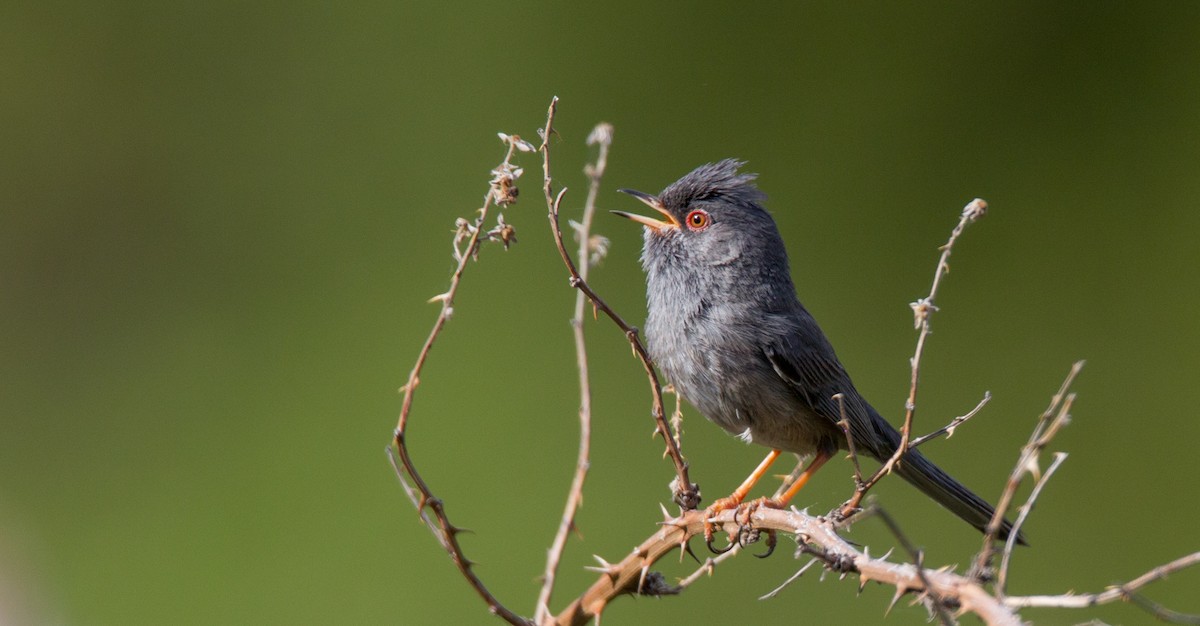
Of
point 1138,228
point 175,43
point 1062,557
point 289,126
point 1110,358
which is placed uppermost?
point 175,43

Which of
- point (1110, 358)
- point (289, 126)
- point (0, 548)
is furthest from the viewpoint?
point (289, 126)

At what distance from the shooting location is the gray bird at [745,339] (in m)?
3.28

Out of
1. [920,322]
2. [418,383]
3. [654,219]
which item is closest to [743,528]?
[920,322]

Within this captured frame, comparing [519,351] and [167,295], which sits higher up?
[167,295]

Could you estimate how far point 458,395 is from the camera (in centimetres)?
563

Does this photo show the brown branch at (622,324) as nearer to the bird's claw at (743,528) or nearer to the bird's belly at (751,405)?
the bird's claw at (743,528)

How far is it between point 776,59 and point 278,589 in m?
3.78

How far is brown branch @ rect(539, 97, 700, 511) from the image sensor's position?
6.21 ft

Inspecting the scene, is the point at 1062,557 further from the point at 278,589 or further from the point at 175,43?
the point at 175,43

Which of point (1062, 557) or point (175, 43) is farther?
point (175, 43)

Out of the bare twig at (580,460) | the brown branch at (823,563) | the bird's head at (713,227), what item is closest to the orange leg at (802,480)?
the brown branch at (823,563)

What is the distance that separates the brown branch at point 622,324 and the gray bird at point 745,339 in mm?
791

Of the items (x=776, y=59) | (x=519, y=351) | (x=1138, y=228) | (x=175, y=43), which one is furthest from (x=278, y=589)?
(x=1138, y=228)

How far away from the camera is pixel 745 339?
130 inches
